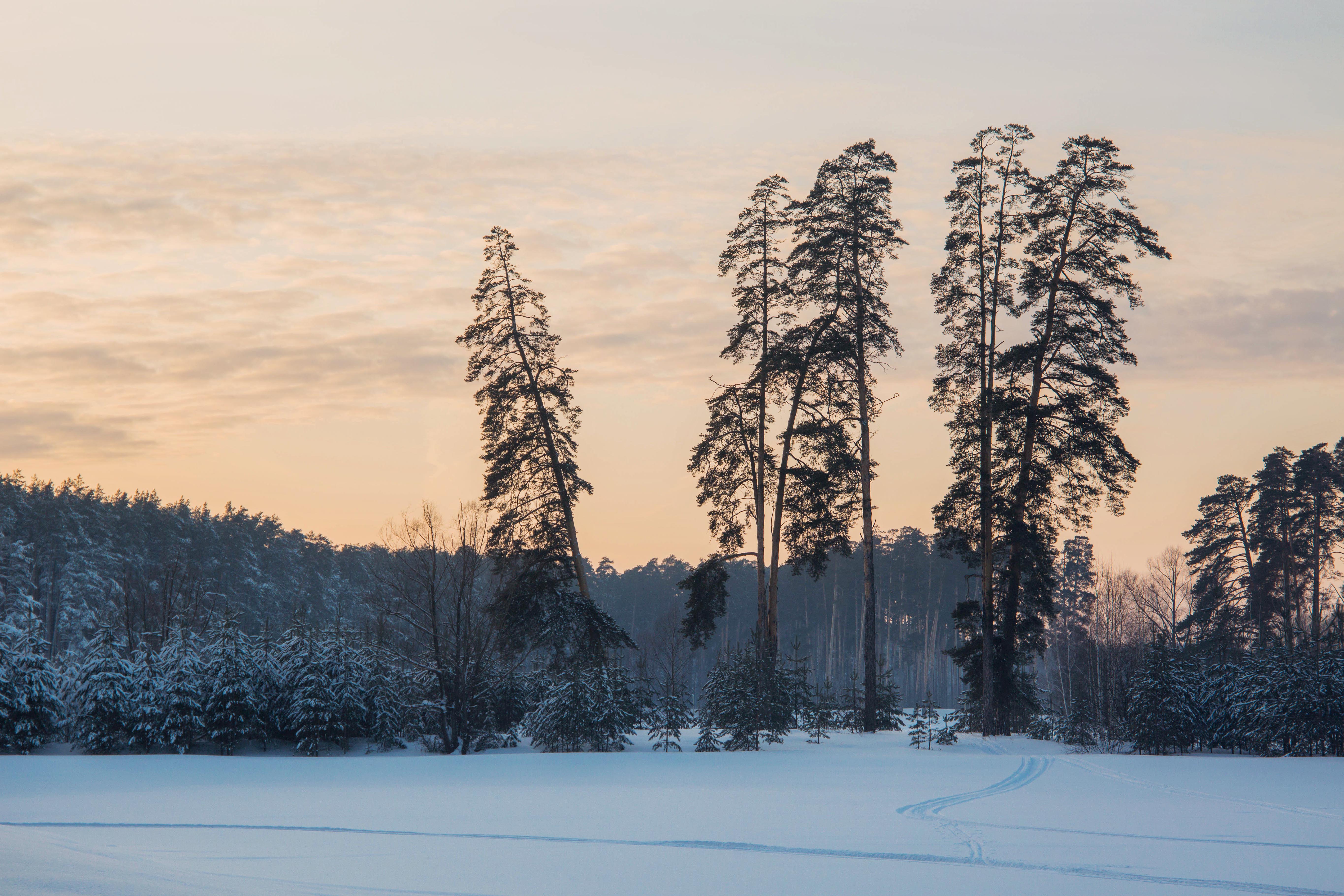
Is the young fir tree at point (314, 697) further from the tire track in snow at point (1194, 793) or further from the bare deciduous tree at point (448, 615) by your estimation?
the tire track in snow at point (1194, 793)

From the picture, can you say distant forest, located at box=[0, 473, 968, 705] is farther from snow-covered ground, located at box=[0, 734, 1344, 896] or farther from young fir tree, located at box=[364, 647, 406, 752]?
snow-covered ground, located at box=[0, 734, 1344, 896]

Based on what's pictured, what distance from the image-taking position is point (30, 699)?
68.1 feet

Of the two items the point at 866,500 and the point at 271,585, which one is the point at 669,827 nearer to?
the point at 866,500

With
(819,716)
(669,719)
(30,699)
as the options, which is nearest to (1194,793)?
(669,719)

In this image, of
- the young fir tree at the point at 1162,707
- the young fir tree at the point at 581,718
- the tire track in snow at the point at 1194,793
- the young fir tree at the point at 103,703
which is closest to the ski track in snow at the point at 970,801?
the tire track in snow at the point at 1194,793

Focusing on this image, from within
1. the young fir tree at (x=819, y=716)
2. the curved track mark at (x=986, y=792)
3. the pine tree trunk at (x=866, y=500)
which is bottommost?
the young fir tree at (x=819, y=716)

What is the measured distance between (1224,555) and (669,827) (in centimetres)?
4010

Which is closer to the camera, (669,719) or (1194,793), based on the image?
(1194,793)

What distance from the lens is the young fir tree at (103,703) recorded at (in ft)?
70.0

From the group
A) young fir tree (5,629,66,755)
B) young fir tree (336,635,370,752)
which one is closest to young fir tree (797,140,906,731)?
young fir tree (336,635,370,752)

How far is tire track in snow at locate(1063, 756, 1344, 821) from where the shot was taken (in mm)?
12297

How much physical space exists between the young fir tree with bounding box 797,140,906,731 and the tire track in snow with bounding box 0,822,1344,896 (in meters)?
16.5

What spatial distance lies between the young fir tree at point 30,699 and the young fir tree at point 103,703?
491 millimetres

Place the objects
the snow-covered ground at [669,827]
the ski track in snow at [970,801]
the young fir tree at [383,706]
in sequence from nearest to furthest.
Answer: the snow-covered ground at [669,827], the ski track in snow at [970,801], the young fir tree at [383,706]
